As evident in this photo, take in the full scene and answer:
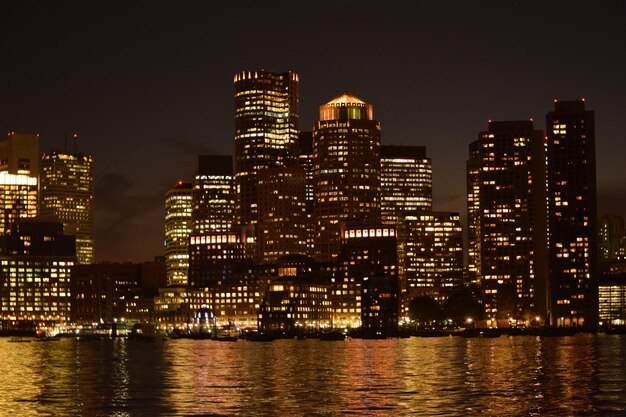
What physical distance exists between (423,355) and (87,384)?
247 ft

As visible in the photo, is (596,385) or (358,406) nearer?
(358,406)

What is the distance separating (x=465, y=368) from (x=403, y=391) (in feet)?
126

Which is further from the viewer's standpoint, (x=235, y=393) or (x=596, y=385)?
(x=596, y=385)

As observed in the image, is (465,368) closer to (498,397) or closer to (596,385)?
(596,385)

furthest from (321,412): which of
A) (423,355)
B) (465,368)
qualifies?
(423,355)

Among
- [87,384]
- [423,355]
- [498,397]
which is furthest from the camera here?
[423,355]

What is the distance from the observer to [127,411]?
3799 inches

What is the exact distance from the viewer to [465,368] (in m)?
149

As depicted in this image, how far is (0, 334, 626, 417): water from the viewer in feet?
316

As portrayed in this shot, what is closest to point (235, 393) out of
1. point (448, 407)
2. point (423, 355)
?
point (448, 407)

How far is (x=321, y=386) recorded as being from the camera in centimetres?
11812

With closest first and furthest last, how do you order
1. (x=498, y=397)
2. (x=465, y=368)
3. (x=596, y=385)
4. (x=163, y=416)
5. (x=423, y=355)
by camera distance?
(x=163, y=416) → (x=498, y=397) → (x=596, y=385) → (x=465, y=368) → (x=423, y=355)

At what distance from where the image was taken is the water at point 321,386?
316 ft

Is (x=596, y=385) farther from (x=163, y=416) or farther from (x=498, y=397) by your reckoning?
(x=163, y=416)
